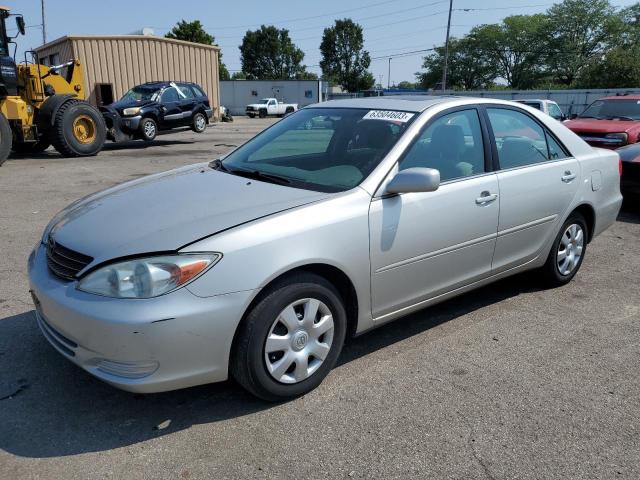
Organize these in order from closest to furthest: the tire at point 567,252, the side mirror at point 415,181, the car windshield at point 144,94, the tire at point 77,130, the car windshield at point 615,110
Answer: the side mirror at point 415,181 → the tire at point 567,252 → the car windshield at point 615,110 → the tire at point 77,130 → the car windshield at point 144,94

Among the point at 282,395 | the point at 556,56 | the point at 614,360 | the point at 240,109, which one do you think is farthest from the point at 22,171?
the point at 556,56

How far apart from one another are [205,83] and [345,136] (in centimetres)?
2576

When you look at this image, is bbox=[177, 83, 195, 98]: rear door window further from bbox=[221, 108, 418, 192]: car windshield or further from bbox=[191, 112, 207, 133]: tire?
bbox=[221, 108, 418, 192]: car windshield

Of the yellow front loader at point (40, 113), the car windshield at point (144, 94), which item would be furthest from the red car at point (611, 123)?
the car windshield at point (144, 94)

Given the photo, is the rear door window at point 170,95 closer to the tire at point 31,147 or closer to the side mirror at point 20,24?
the tire at point 31,147

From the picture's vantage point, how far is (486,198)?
3.62 meters

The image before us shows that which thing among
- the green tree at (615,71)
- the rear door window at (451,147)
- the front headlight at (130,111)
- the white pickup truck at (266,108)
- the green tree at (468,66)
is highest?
the green tree at (468,66)

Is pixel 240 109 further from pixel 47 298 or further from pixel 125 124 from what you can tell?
pixel 47 298

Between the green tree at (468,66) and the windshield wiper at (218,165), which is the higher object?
the green tree at (468,66)

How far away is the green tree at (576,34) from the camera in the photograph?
7038 cm

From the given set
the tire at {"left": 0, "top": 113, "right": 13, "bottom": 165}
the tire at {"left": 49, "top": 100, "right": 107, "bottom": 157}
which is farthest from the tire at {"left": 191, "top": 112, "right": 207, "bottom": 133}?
the tire at {"left": 0, "top": 113, "right": 13, "bottom": 165}

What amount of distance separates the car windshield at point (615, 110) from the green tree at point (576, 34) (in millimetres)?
66292

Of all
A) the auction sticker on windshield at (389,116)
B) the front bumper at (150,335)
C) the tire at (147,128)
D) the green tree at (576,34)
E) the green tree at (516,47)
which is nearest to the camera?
the front bumper at (150,335)

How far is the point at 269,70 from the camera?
9619cm
